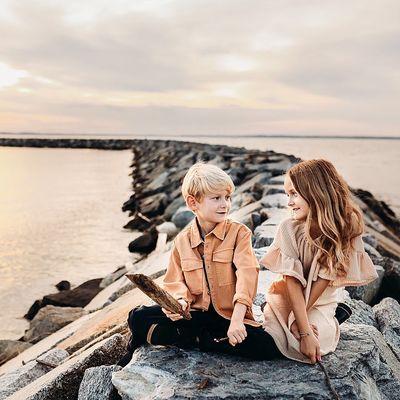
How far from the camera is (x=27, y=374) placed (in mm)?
2955

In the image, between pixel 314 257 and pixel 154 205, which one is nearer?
pixel 314 257

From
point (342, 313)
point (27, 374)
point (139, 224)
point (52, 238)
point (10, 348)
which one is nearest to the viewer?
point (342, 313)

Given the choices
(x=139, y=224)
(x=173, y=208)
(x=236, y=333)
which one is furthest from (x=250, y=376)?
(x=139, y=224)

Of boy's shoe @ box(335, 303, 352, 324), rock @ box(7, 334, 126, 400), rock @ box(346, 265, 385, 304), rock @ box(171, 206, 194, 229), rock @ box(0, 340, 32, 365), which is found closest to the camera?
boy's shoe @ box(335, 303, 352, 324)

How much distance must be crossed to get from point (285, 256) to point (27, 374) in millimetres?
1696

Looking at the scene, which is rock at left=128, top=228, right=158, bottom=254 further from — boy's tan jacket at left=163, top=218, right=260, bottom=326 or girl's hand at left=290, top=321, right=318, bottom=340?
girl's hand at left=290, top=321, right=318, bottom=340

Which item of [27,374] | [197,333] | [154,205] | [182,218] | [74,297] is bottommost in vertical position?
[154,205]

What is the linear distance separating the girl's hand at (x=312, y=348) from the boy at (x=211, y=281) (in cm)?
13

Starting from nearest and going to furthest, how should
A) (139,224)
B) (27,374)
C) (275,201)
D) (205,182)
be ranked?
1. (205,182)
2. (27,374)
3. (275,201)
4. (139,224)

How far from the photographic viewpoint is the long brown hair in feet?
6.51

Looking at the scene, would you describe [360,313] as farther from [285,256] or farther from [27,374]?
[27,374]

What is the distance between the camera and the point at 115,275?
232 inches

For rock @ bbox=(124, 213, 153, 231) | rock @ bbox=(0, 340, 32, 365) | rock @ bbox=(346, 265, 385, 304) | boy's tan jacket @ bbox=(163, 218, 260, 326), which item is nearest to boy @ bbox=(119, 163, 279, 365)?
boy's tan jacket @ bbox=(163, 218, 260, 326)

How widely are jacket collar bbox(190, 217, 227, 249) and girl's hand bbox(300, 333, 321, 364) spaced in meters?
0.49
